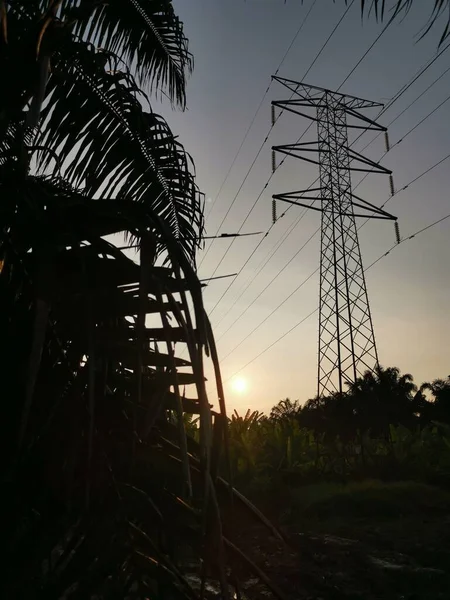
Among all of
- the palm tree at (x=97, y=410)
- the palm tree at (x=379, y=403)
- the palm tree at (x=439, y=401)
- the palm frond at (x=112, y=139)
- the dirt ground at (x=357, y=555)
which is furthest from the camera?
the palm tree at (x=439, y=401)

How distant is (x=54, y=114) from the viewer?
2.93 m

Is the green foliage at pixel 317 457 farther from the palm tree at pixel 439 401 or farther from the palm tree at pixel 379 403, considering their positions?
the palm tree at pixel 439 401

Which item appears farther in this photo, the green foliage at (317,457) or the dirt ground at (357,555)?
the green foliage at (317,457)

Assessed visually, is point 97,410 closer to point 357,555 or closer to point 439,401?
point 357,555

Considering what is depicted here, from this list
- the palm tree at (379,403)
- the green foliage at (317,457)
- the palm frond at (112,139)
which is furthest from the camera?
the palm tree at (379,403)

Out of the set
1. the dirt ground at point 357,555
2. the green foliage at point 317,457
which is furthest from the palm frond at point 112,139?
the green foliage at point 317,457

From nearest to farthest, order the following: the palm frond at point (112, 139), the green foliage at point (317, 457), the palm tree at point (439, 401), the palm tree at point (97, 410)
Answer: the palm tree at point (97, 410), the palm frond at point (112, 139), the green foliage at point (317, 457), the palm tree at point (439, 401)

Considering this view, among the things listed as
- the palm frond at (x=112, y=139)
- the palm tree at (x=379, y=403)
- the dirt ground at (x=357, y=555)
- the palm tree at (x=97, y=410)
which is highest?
the palm tree at (x=379, y=403)

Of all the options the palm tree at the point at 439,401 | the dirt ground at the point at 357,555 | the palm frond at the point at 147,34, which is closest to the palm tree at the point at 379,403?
the palm tree at the point at 439,401

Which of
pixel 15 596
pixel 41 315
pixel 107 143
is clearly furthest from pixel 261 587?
pixel 41 315

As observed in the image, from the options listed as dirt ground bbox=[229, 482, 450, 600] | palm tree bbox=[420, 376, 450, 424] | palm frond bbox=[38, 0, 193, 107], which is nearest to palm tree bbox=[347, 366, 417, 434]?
palm tree bbox=[420, 376, 450, 424]

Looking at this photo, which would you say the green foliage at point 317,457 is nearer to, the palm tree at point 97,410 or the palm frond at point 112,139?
the palm frond at point 112,139

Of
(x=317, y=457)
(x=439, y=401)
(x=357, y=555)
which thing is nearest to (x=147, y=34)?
(x=357, y=555)

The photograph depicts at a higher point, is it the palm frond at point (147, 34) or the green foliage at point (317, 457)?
the palm frond at point (147, 34)
